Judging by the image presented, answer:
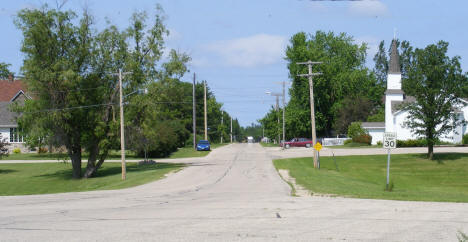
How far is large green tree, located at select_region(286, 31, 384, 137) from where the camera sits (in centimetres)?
8394

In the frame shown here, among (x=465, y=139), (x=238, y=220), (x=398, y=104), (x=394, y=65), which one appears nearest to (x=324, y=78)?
(x=394, y=65)

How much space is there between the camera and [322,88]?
86.1 meters

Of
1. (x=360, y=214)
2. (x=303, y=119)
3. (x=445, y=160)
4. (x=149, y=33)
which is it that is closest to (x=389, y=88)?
(x=303, y=119)

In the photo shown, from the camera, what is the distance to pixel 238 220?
12.9 m

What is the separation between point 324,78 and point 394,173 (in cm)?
4755

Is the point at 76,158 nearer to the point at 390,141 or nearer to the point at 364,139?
the point at 390,141

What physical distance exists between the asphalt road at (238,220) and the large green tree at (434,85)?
85.3ft

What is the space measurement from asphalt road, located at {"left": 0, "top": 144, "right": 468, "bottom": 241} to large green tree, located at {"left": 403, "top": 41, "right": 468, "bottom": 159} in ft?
85.3

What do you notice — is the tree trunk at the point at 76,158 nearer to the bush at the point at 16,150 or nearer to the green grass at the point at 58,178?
the green grass at the point at 58,178

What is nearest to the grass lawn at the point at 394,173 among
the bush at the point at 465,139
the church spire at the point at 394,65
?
the bush at the point at 465,139

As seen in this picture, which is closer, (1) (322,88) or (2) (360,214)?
(2) (360,214)

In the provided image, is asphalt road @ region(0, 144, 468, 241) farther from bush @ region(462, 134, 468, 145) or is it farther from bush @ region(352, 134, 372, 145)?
bush @ region(352, 134, 372, 145)

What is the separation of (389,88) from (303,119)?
50.6 feet

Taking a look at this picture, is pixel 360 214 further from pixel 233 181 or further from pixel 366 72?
pixel 366 72
